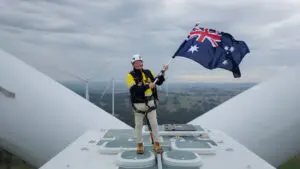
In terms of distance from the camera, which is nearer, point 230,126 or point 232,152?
point 232,152

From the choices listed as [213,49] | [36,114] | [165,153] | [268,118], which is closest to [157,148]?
[165,153]

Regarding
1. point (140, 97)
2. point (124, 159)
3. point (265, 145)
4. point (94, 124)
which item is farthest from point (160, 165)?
point (265, 145)

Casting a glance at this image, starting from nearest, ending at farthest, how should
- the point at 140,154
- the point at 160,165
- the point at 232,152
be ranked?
the point at 160,165
the point at 140,154
the point at 232,152

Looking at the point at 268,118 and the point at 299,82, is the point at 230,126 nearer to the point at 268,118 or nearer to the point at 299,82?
the point at 268,118

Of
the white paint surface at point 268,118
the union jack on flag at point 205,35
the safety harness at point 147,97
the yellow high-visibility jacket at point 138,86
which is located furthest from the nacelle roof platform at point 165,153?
the union jack on flag at point 205,35

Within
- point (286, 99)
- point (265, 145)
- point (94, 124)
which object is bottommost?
point (265, 145)

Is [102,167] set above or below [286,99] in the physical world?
below

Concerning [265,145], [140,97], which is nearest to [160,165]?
[140,97]

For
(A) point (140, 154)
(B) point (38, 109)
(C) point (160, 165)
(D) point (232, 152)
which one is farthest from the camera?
(B) point (38, 109)
